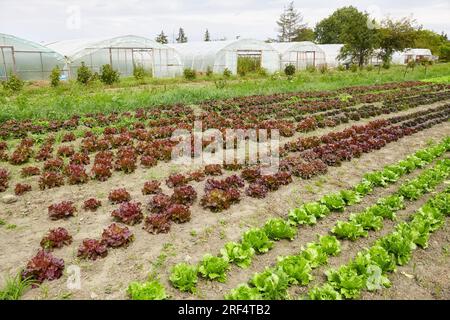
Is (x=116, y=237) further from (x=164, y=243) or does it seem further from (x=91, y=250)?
(x=164, y=243)

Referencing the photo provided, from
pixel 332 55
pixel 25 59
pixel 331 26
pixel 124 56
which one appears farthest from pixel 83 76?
pixel 331 26

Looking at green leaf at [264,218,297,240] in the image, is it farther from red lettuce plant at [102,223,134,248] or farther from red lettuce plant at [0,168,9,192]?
red lettuce plant at [0,168,9,192]

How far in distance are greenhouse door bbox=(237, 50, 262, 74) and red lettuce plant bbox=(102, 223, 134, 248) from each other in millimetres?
26066

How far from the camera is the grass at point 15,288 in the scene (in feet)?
12.2

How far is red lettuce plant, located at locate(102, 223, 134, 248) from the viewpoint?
4.70 metres

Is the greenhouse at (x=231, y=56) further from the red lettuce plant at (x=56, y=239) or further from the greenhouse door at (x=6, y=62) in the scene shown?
the red lettuce plant at (x=56, y=239)

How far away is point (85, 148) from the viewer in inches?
343

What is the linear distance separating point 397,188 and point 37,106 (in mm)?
12044

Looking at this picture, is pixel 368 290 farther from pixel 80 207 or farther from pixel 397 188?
pixel 80 207

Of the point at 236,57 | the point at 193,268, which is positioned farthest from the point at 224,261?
the point at 236,57

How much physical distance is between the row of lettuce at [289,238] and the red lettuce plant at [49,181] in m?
3.69

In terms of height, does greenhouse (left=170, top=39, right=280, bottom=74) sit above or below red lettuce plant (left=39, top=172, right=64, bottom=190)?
above

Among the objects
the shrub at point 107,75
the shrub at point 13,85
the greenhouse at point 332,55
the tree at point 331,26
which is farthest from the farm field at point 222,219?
the tree at point 331,26

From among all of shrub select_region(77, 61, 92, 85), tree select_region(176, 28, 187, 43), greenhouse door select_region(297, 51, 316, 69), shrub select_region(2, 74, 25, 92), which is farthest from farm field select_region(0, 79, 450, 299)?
tree select_region(176, 28, 187, 43)
